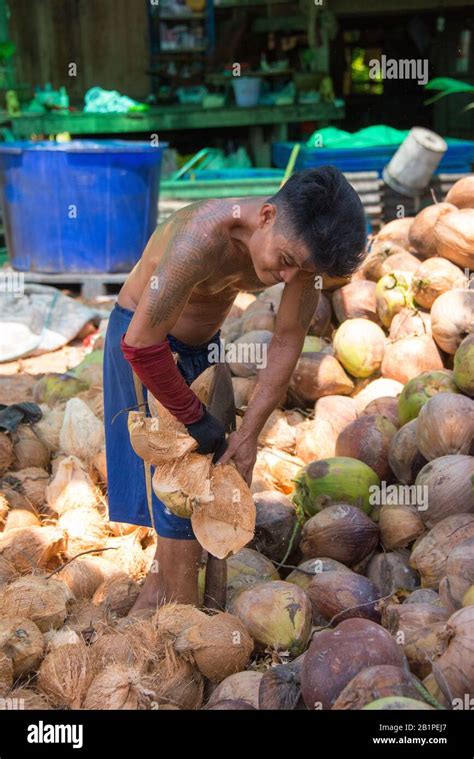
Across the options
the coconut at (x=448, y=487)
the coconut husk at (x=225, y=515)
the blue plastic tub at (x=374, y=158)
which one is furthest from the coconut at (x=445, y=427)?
the blue plastic tub at (x=374, y=158)

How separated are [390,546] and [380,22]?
10.4 m

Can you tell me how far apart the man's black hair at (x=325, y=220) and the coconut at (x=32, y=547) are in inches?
67.6

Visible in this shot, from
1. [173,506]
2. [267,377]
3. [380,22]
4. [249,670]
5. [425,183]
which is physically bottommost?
[249,670]

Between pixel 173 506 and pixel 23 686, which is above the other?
pixel 173 506

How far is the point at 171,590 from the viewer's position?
3.13 metres

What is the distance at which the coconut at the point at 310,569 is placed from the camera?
3.22 metres

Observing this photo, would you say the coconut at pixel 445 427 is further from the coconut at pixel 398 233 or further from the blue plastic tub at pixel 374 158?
the blue plastic tub at pixel 374 158

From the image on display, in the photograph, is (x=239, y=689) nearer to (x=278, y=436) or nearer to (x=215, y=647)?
(x=215, y=647)

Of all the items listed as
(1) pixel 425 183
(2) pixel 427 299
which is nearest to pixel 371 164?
(1) pixel 425 183

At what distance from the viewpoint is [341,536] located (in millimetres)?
3369

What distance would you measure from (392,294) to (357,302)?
0.25 metres

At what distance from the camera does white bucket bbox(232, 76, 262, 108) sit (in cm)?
1041
